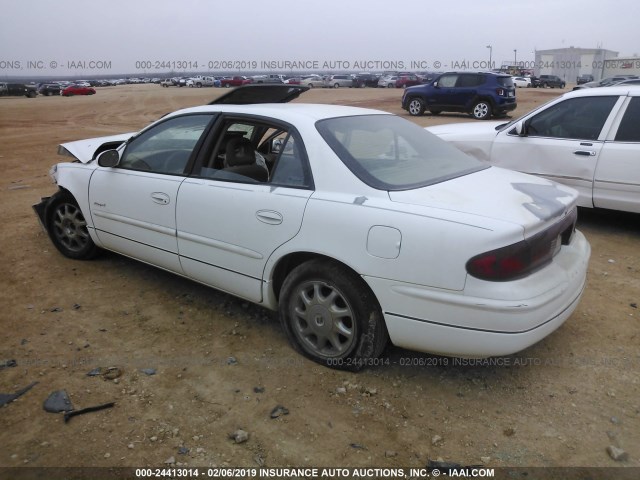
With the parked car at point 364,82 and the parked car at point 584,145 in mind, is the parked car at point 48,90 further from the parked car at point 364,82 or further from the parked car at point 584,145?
the parked car at point 584,145

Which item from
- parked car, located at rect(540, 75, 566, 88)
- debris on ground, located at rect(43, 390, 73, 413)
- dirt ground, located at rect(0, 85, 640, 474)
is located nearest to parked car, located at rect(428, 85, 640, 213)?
dirt ground, located at rect(0, 85, 640, 474)

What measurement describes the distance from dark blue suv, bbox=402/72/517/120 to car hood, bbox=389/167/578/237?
1617 cm

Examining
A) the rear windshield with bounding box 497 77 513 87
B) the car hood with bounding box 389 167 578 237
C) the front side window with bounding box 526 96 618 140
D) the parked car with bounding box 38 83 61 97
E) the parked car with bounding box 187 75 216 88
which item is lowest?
the car hood with bounding box 389 167 578 237

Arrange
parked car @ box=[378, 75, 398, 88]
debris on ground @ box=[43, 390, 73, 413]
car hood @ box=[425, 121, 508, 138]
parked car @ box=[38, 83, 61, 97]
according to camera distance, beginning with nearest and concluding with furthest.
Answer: debris on ground @ box=[43, 390, 73, 413] < car hood @ box=[425, 121, 508, 138] < parked car @ box=[38, 83, 61, 97] < parked car @ box=[378, 75, 398, 88]

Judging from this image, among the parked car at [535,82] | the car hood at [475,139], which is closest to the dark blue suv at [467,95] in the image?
the car hood at [475,139]

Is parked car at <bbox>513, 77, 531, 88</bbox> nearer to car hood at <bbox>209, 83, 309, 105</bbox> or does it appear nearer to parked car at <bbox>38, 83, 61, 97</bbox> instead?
parked car at <bbox>38, 83, 61, 97</bbox>

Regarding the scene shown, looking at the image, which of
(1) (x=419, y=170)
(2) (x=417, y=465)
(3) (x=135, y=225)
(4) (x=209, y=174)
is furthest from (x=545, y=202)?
(3) (x=135, y=225)

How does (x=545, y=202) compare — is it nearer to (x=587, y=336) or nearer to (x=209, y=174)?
(x=587, y=336)

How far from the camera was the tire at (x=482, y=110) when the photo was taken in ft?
60.6

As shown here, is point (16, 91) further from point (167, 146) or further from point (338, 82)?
point (167, 146)

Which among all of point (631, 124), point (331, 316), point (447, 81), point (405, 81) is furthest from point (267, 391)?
A: point (405, 81)

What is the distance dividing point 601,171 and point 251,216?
403 cm

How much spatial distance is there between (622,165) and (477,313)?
3.73 m

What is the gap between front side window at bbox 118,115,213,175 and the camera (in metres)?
3.86
